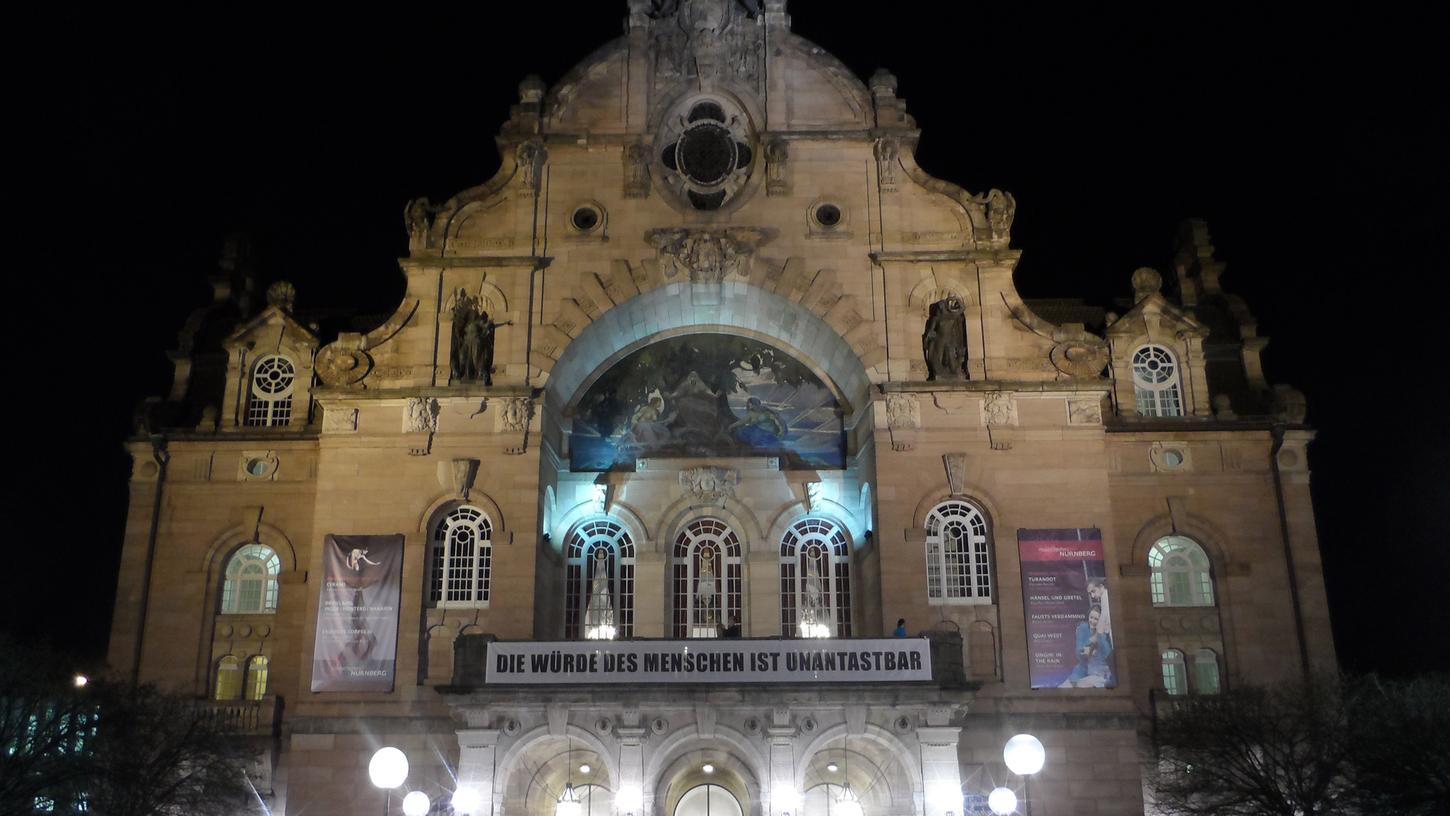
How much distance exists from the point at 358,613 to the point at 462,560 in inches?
123

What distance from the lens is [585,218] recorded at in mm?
40156

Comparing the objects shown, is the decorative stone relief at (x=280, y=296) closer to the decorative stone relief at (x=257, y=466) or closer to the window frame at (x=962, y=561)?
the decorative stone relief at (x=257, y=466)

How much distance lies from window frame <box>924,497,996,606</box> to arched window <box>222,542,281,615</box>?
759 inches

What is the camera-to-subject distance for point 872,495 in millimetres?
38031

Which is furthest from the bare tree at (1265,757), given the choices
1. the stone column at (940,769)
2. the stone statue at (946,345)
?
the stone statue at (946,345)

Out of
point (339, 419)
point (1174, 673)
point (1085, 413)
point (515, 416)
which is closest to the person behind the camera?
point (1085, 413)

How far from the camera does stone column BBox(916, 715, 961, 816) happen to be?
105ft

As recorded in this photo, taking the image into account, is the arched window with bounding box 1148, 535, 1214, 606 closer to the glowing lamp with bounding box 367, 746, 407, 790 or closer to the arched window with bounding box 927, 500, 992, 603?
the arched window with bounding box 927, 500, 992, 603

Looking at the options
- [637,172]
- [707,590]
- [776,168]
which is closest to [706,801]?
[707,590]

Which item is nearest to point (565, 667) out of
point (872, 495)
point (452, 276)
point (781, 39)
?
point (872, 495)

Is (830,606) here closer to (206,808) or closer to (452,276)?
(452,276)

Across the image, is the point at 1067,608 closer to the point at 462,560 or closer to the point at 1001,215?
the point at 1001,215

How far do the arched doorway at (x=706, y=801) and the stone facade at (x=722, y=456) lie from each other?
0.38 metres

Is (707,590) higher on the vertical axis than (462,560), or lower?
lower
